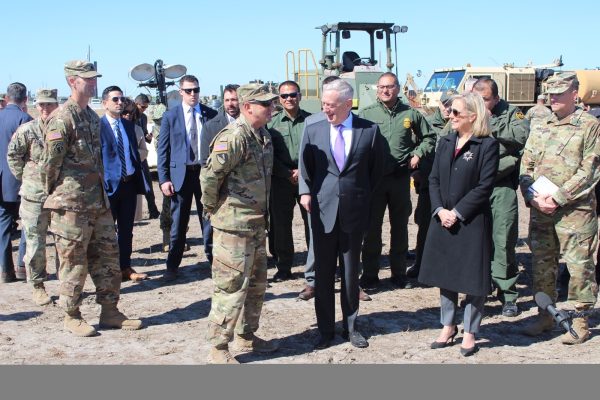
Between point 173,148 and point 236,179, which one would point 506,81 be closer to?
point 173,148

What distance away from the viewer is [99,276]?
5.81 m

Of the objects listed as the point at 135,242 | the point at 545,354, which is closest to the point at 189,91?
the point at 135,242

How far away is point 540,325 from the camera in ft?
18.6

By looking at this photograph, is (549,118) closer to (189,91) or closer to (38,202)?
(189,91)

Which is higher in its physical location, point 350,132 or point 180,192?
point 350,132

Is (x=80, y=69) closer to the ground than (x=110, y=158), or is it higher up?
higher up

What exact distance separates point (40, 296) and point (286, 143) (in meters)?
2.88

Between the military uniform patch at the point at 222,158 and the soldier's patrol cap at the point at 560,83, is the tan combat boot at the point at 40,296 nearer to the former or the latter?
the military uniform patch at the point at 222,158

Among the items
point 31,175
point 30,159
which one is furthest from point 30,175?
point 30,159

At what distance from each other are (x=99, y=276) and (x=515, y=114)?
400 cm

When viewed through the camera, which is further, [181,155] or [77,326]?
[181,155]

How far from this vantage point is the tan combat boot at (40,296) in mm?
6613

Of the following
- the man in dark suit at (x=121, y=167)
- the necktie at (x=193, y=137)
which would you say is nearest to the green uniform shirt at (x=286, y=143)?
the necktie at (x=193, y=137)

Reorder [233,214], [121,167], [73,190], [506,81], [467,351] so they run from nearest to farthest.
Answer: [233,214] < [467,351] < [73,190] < [121,167] < [506,81]
